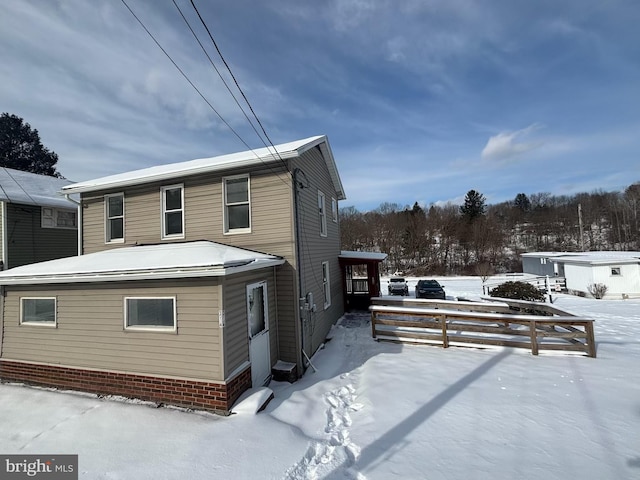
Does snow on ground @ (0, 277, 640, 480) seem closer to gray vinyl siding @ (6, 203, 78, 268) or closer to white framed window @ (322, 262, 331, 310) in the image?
white framed window @ (322, 262, 331, 310)

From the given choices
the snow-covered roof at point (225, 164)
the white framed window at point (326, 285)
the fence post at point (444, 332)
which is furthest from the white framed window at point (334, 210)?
the fence post at point (444, 332)

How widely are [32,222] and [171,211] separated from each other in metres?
7.73

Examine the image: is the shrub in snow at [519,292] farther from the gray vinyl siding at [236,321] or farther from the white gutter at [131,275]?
the gray vinyl siding at [236,321]

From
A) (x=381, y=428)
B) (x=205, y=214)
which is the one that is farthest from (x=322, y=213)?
(x=381, y=428)

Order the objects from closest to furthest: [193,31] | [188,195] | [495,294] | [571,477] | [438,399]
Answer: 1. [571,477]
2. [193,31]
3. [438,399]
4. [188,195]
5. [495,294]

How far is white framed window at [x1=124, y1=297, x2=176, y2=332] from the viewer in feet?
18.3

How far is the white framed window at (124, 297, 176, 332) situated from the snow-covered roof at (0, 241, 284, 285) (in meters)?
0.50

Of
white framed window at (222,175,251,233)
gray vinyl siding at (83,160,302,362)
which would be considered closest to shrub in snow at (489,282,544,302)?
gray vinyl siding at (83,160,302,362)

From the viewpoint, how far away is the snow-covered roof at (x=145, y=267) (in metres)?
5.25

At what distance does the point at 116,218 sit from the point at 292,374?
23.4 ft

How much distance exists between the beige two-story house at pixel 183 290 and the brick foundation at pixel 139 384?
2 cm

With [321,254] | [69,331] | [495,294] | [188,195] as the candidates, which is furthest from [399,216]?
[69,331]

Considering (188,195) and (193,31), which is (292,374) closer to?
(188,195)

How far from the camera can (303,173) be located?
27.5 feet
